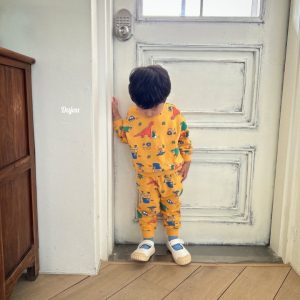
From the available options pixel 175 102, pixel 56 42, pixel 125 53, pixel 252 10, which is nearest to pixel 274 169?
pixel 175 102

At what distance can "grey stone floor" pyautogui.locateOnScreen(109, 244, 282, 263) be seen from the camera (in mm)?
1470

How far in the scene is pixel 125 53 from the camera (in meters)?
1.43

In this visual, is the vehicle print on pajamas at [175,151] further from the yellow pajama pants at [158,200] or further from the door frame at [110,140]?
the door frame at [110,140]

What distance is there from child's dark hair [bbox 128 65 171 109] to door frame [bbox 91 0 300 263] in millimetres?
154

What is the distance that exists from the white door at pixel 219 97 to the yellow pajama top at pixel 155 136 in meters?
0.12

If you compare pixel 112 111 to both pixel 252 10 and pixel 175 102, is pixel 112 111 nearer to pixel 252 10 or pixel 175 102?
pixel 175 102

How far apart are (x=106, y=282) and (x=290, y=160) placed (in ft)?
3.10

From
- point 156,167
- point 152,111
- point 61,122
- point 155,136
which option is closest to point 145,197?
point 156,167

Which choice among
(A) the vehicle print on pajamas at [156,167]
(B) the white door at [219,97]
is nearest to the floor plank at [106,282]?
(B) the white door at [219,97]

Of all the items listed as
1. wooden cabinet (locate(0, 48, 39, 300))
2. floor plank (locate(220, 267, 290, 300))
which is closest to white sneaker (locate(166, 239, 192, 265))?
floor plank (locate(220, 267, 290, 300))

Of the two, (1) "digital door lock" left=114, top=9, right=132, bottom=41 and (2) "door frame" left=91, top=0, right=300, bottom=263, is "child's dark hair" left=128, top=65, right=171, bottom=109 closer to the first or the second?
(2) "door frame" left=91, top=0, right=300, bottom=263

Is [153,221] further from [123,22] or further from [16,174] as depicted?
[123,22]

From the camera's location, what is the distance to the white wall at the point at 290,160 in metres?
1.34

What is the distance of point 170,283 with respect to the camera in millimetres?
1294
